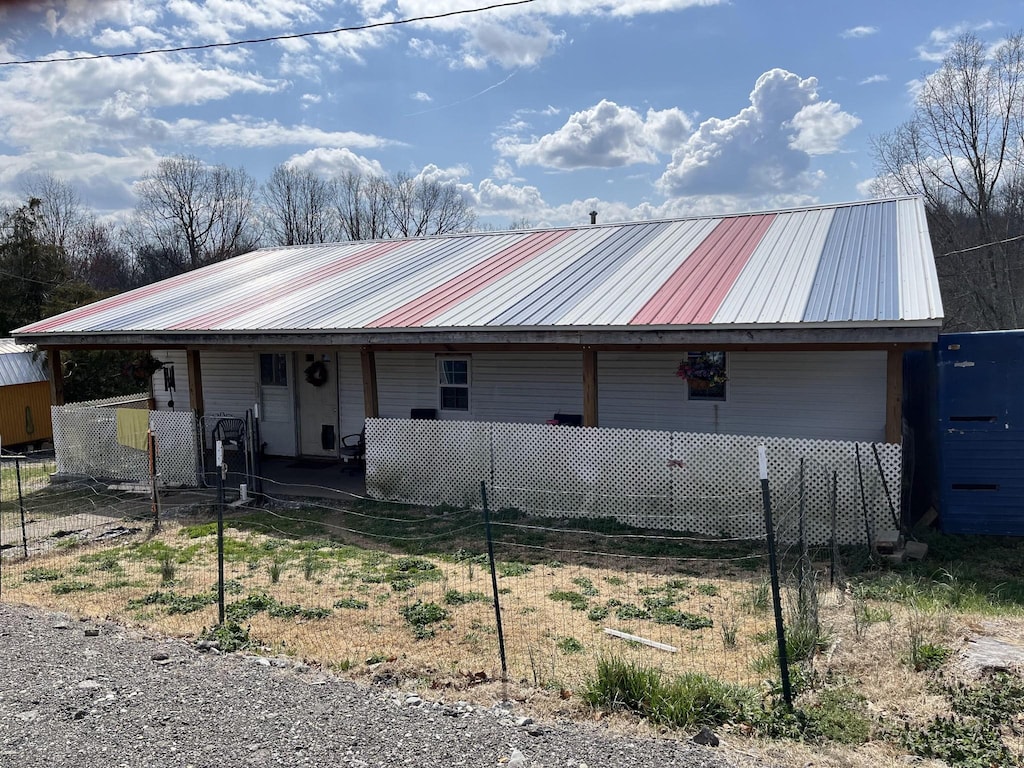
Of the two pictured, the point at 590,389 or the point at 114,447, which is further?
the point at 114,447

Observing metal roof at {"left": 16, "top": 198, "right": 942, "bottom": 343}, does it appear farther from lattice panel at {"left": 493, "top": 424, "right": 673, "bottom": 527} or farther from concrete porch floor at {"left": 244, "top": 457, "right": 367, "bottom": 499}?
concrete porch floor at {"left": 244, "top": 457, "right": 367, "bottom": 499}

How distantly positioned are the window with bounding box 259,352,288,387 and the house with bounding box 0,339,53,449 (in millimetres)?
10595

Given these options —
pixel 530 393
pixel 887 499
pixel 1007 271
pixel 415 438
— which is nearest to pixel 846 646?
pixel 887 499

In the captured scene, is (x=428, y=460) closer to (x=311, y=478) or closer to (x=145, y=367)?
(x=311, y=478)

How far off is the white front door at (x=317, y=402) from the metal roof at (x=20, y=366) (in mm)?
11541

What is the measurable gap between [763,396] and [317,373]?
8403 millimetres

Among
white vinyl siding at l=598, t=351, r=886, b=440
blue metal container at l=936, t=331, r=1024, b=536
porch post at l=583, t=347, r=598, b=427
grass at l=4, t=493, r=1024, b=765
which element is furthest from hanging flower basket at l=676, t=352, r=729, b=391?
blue metal container at l=936, t=331, r=1024, b=536

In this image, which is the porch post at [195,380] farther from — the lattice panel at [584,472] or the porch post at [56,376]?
the lattice panel at [584,472]

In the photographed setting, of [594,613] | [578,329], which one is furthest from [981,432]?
[594,613]

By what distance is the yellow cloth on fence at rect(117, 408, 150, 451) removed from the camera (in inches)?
505

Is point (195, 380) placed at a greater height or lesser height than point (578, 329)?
lesser

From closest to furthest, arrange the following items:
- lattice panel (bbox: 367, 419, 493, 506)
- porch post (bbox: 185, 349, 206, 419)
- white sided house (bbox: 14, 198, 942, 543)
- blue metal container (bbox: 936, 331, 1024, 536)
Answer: blue metal container (bbox: 936, 331, 1024, 536) → white sided house (bbox: 14, 198, 942, 543) → lattice panel (bbox: 367, 419, 493, 506) → porch post (bbox: 185, 349, 206, 419)

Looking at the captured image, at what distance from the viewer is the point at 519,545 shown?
29.9ft

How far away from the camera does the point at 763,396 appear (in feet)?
37.1
